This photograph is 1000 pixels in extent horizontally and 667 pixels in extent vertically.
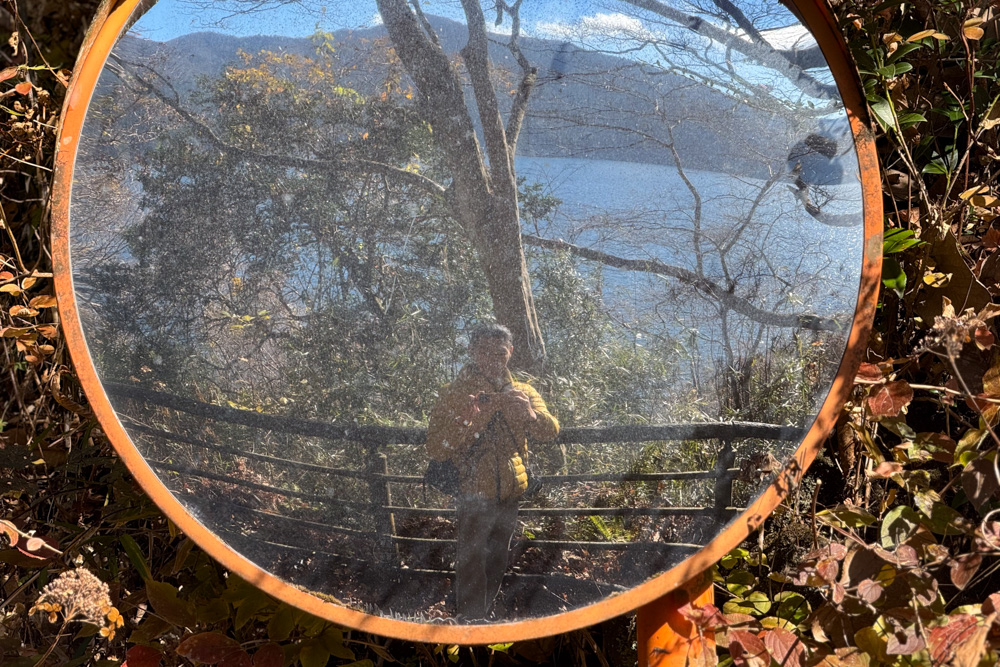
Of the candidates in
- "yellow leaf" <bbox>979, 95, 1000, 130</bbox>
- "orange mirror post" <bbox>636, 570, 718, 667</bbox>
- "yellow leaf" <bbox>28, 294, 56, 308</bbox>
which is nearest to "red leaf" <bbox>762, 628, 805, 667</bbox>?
"orange mirror post" <bbox>636, 570, 718, 667</bbox>

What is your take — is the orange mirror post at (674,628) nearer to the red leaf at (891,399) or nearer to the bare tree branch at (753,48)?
the red leaf at (891,399)

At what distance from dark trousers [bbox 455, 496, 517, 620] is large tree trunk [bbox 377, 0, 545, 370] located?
25 cm

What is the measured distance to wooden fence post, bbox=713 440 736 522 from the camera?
118cm

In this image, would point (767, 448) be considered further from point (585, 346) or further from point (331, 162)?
point (331, 162)

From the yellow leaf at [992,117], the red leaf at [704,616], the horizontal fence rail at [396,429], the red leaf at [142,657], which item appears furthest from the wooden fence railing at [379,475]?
the yellow leaf at [992,117]

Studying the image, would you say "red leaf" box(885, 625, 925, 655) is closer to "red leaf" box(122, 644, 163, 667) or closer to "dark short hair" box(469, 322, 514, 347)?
"dark short hair" box(469, 322, 514, 347)

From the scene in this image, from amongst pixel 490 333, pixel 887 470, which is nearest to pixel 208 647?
pixel 490 333

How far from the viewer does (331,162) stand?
1172mm

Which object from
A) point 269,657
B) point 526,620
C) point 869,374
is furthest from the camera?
point 269,657

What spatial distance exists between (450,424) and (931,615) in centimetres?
77

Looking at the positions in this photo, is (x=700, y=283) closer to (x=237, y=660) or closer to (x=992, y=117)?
(x=992, y=117)

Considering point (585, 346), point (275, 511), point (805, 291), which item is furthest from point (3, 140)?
point (805, 291)

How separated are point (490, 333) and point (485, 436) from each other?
6.1 inches

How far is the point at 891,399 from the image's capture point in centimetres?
128
